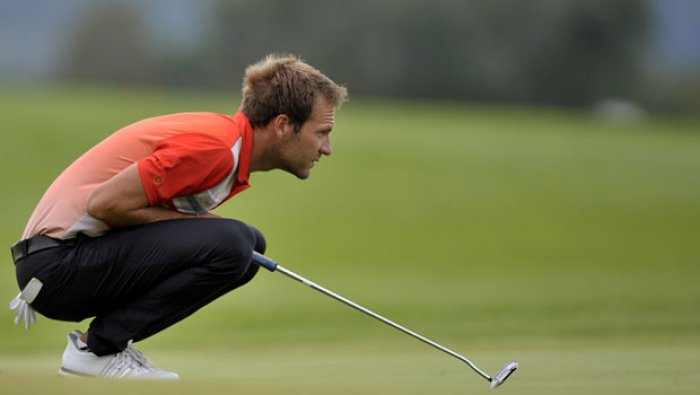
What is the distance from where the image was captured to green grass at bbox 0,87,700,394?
5047 mm

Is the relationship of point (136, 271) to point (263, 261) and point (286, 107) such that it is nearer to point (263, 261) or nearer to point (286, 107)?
point (263, 261)

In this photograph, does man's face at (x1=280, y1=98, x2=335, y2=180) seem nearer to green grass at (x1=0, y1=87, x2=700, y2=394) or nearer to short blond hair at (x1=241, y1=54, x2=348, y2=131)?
short blond hair at (x1=241, y1=54, x2=348, y2=131)

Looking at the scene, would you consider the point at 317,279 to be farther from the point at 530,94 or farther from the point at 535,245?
the point at 530,94

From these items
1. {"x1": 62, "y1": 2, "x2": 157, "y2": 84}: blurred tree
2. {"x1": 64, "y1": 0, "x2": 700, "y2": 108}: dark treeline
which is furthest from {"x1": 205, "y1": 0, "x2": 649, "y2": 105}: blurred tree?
{"x1": 62, "y1": 2, "x2": 157, "y2": 84}: blurred tree

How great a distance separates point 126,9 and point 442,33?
3579 cm

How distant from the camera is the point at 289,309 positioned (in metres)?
11.1

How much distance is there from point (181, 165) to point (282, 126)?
1.56 feet

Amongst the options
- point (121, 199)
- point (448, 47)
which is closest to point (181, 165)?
point (121, 199)

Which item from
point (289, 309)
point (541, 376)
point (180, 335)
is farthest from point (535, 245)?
point (541, 376)

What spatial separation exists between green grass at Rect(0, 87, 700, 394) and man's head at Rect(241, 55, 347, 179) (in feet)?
2.68

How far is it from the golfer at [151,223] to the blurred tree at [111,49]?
6305 centimetres

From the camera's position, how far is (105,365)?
165 inches

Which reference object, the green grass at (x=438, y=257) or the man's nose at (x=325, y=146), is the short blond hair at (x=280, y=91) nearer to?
the man's nose at (x=325, y=146)

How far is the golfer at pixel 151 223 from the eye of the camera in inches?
157
